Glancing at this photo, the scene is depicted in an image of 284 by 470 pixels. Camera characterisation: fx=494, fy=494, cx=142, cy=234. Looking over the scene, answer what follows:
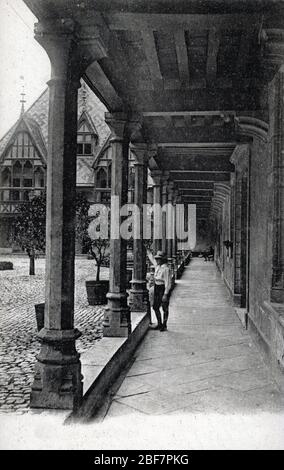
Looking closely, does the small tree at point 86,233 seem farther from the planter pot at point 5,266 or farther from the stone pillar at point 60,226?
the planter pot at point 5,266

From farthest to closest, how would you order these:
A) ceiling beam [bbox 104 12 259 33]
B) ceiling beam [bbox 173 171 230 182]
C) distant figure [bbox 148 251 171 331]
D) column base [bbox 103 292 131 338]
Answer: ceiling beam [bbox 173 171 230 182], distant figure [bbox 148 251 171 331], column base [bbox 103 292 131 338], ceiling beam [bbox 104 12 259 33]

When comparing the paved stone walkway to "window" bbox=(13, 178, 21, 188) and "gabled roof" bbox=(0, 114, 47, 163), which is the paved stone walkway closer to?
"gabled roof" bbox=(0, 114, 47, 163)

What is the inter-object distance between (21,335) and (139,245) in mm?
2316

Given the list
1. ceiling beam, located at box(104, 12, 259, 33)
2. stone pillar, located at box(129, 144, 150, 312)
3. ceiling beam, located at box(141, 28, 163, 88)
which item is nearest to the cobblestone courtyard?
stone pillar, located at box(129, 144, 150, 312)

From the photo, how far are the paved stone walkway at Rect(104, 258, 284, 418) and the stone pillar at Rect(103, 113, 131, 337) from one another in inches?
22.8

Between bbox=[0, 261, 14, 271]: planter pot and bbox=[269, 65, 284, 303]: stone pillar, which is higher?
bbox=[269, 65, 284, 303]: stone pillar

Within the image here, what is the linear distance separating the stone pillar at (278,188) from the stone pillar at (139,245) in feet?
10.9

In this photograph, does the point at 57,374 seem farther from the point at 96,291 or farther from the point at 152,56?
the point at 96,291

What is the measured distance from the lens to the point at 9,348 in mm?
6090

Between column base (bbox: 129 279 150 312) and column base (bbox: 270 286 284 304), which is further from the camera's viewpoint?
column base (bbox: 129 279 150 312)

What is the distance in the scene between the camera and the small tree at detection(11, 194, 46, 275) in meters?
11.7

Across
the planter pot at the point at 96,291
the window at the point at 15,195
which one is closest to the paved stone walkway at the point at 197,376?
the planter pot at the point at 96,291

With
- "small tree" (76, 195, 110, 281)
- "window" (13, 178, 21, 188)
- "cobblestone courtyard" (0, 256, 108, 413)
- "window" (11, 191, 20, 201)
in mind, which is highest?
"window" (13, 178, 21, 188)

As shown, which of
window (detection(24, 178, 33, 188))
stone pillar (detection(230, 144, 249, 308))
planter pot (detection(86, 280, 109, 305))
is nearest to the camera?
stone pillar (detection(230, 144, 249, 308))
